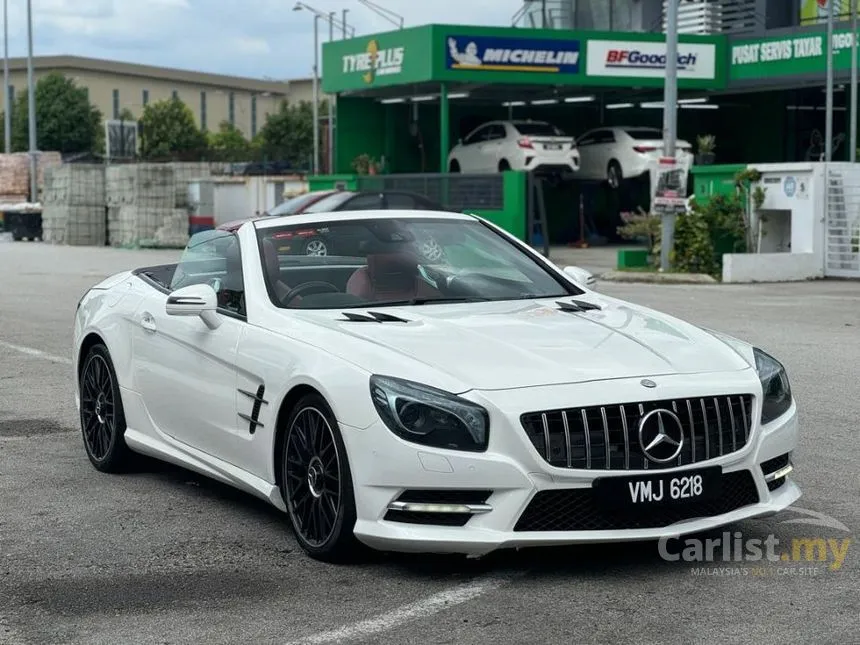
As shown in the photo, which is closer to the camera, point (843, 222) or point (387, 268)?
point (387, 268)

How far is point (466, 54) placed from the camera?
3556 centimetres

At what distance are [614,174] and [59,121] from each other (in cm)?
7887

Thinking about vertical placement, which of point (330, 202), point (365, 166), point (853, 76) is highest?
point (853, 76)

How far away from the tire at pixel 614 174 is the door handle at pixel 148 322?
31.3m

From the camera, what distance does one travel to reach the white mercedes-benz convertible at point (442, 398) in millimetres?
5246

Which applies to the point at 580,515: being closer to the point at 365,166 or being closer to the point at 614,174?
the point at 614,174

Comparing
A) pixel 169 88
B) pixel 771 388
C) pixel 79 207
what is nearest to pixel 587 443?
pixel 771 388

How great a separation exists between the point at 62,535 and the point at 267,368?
1180 mm

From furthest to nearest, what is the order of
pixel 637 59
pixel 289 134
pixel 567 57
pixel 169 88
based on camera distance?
pixel 169 88
pixel 289 134
pixel 637 59
pixel 567 57

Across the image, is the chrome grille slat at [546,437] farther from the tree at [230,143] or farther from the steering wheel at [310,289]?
the tree at [230,143]

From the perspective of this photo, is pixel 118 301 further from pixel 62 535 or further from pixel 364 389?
pixel 364 389

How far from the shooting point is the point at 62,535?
250 inches

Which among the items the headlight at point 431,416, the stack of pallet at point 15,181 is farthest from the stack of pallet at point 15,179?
the headlight at point 431,416

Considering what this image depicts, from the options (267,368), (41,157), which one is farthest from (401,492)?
(41,157)
